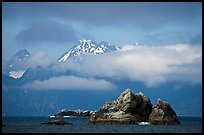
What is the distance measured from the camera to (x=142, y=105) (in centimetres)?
12656

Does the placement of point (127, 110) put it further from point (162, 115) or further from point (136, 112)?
point (162, 115)

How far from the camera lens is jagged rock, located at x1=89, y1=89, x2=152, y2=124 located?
123000 mm

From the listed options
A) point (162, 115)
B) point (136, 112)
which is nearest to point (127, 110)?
point (136, 112)

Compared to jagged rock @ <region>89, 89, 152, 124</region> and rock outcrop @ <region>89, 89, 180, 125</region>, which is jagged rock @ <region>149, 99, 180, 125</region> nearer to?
rock outcrop @ <region>89, 89, 180, 125</region>

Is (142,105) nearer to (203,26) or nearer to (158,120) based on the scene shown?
(158,120)

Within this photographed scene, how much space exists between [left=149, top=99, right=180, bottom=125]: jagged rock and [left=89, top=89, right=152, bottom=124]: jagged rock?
12.8ft

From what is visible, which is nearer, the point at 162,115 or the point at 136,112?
the point at 162,115

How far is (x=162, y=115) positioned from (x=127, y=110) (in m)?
10.7

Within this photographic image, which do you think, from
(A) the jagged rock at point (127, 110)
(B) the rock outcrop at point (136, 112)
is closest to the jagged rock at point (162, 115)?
(B) the rock outcrop at point (136, 112)

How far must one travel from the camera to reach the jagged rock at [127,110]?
4843 inches

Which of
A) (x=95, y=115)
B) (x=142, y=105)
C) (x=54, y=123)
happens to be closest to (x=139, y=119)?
(x=142, y=105)

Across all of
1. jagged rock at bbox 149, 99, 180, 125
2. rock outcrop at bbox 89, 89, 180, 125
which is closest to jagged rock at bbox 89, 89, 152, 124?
rock outcrop at bbox 89, 89, 180, 125

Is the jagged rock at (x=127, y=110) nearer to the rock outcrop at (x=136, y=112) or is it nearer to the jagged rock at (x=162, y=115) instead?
the rock outcrop at (x=136, y=112)

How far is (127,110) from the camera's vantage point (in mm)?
122875
